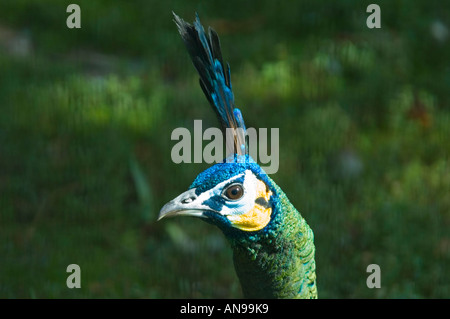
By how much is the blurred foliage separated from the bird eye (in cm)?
109

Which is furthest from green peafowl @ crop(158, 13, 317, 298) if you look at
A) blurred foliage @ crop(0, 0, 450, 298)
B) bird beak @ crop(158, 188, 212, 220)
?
blurred foliage @ crop(0, 0, 450, 298)

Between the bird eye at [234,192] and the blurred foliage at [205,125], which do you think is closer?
the bird eye at [234,192]

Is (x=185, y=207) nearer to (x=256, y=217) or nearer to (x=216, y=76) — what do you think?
(x=256, y=217)

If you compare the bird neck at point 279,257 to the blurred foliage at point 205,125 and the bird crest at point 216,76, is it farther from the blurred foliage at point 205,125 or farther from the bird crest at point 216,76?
the blurred foliage at point 205,125

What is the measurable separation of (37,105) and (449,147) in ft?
6.82

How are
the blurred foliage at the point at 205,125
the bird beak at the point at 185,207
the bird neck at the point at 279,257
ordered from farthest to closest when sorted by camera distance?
the blurred foliage at the point at 205,125 < the bird neck at the point at 279,257 < the bird beak at the point at 185,207

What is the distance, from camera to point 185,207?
1.76m

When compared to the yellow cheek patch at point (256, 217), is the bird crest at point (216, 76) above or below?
above

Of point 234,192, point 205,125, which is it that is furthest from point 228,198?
point 205,125

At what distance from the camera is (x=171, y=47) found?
13.0ft

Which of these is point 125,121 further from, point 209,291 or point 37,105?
point 209,291

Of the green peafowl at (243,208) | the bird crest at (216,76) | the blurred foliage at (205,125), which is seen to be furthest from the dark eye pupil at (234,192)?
the blurred foliage at (205,125)

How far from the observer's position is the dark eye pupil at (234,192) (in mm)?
1779
